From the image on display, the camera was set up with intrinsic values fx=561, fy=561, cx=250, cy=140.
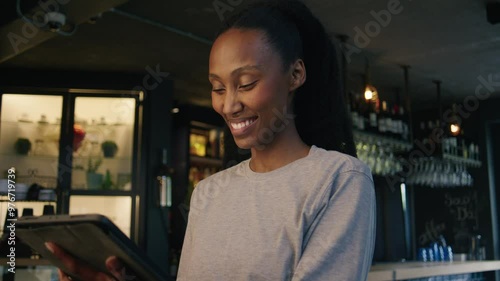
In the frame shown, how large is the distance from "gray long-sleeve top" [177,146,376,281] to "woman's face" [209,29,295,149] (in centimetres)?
8

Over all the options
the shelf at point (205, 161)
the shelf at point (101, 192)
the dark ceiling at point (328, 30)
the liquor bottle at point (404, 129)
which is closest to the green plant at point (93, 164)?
the shelf at point (101, 192)

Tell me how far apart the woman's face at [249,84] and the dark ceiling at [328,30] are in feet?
6.52

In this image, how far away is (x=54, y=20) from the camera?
2703mm

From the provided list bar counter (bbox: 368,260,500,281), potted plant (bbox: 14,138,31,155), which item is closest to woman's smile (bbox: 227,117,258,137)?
bar counter (bbox: 368,260,500,281)

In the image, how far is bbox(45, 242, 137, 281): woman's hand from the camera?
0.83 metres

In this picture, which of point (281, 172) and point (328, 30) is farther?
point (328, 30)

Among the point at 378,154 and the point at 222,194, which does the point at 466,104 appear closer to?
the point at 378,154

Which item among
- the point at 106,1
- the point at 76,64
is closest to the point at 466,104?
the point at 76,64

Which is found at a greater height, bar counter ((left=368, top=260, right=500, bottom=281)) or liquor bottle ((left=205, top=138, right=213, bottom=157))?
liquor bottle ((left=205, top=138, right=213, bottom=157))

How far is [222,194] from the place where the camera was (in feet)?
3.23

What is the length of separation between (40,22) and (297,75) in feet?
7.47

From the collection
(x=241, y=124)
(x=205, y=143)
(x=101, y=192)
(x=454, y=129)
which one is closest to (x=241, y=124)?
(x=241, y=124)

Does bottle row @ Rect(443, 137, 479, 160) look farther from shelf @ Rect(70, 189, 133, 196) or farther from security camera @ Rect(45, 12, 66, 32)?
security camera @ Rect(45, 12, 66, 32)

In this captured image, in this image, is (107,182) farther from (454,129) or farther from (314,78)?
(314,78)
